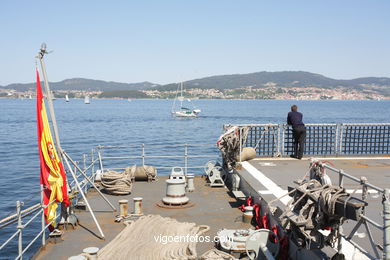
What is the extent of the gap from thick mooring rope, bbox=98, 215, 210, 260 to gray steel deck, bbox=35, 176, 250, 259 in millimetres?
328

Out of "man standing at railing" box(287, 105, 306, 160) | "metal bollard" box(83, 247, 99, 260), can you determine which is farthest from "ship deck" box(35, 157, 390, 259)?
"metal bollard" box(83, 247, 99, 260)

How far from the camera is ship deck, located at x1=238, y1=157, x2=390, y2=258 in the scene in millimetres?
7936

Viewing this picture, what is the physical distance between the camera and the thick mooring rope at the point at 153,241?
691 cm

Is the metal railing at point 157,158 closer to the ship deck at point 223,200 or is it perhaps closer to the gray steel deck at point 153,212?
the ship deck at point 223,200

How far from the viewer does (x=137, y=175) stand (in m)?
13.3

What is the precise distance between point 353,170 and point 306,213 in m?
7.47

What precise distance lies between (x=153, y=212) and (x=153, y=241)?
2.21 m

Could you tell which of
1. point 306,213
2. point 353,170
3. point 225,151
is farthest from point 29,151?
point 306,213

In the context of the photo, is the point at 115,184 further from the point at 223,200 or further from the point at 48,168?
the point at 48,168

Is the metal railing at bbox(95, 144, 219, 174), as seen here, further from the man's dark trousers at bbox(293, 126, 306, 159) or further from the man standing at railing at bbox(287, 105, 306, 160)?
the man standing at railing at bbox(287, 105, 306, 160)

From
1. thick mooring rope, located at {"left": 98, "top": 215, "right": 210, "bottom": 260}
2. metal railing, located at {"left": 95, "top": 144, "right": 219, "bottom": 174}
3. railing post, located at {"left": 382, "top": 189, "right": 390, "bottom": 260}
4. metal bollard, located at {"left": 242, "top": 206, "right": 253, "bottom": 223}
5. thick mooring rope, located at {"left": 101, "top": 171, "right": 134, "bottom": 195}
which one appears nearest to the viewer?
railing post, located at {"left": 382, "top": 189, "right": 390, "bottom": 260}

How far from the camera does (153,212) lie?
32.3 feet

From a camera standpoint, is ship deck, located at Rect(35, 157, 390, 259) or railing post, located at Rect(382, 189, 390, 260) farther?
ship deck, located at Rect(35, 157, 390, 259)

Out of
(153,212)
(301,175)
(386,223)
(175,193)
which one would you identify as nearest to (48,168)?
(153,212)
